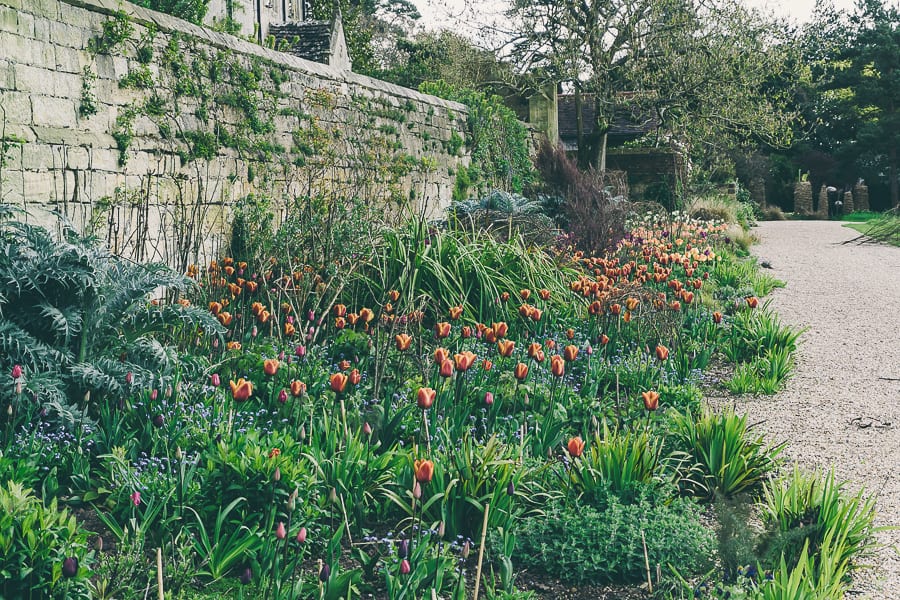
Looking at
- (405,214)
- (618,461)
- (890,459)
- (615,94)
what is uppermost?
(615,94)

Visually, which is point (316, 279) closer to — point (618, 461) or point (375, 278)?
point (375, 278)

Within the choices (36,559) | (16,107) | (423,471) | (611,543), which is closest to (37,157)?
(16,107)

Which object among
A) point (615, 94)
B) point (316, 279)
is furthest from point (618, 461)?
point (615, 94)

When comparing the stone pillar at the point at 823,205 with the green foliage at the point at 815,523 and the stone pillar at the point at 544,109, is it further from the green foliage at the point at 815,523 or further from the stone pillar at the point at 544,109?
the green foliage at the point at 815,523

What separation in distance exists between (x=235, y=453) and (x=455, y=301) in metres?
3.02

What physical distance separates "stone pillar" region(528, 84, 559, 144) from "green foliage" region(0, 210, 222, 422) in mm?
13860

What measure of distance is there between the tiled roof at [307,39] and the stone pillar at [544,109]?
264 inches

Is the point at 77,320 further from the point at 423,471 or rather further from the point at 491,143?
the point at 491,143

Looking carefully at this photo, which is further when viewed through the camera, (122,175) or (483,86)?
(483,86)

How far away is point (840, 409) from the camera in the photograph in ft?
15.4

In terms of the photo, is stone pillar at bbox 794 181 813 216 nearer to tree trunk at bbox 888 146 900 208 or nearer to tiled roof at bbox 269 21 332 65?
tree trunk at bbox 888 146 900 208

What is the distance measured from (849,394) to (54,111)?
553cm

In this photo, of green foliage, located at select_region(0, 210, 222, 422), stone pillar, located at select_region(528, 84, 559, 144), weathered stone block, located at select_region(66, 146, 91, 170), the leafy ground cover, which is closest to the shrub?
the leafy ground cover

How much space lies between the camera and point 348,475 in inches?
115
